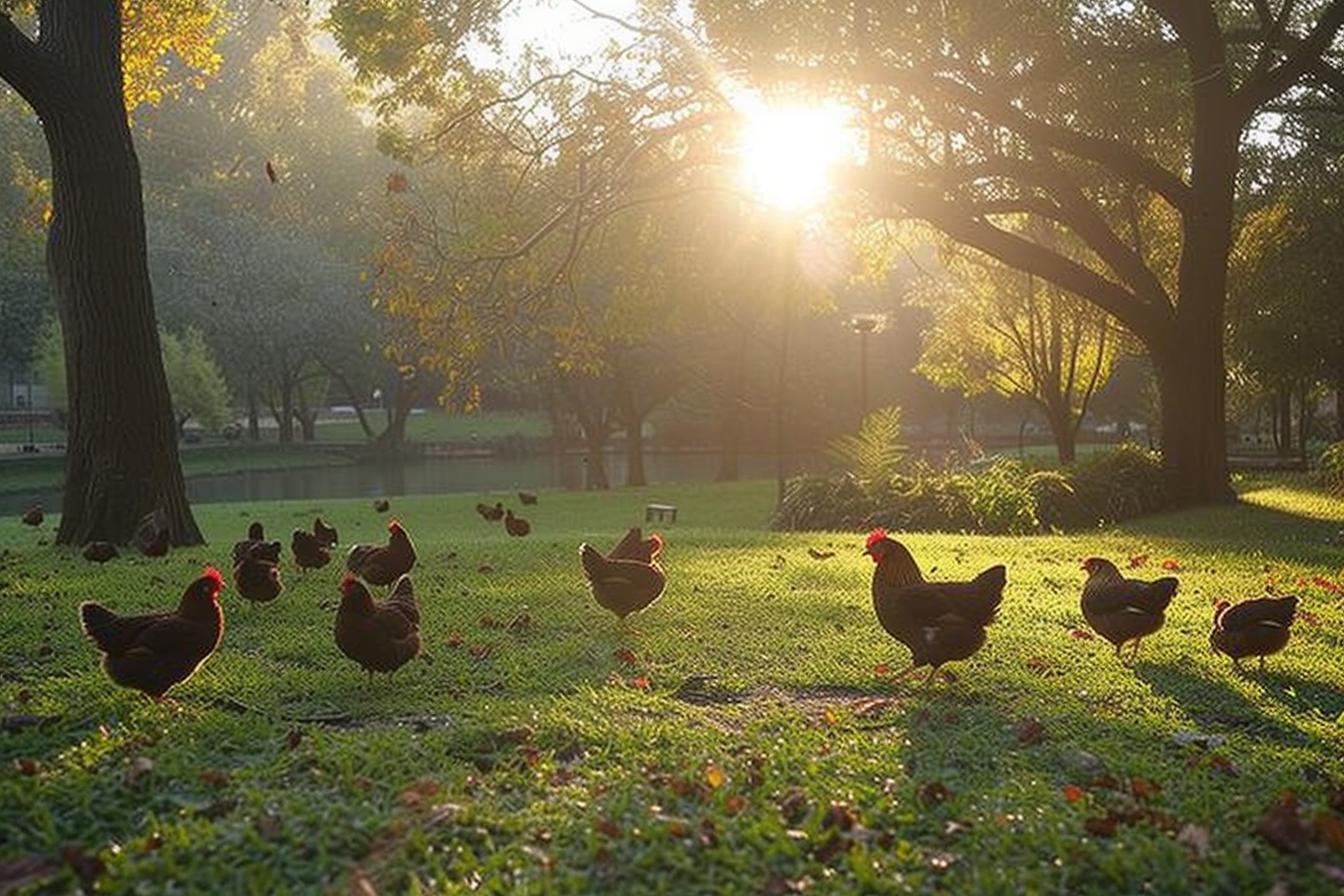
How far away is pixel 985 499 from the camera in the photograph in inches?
712

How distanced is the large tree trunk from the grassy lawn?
3.23 meters

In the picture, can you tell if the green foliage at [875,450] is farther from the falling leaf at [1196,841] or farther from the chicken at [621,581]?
the falling leaf at [1196,841]

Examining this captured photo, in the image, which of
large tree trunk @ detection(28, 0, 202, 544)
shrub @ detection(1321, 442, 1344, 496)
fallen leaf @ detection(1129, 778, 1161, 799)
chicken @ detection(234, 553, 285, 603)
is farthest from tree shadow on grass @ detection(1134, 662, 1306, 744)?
shrub @ detection(1321, 442, 1344, 496)

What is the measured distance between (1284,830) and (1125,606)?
3.05 m

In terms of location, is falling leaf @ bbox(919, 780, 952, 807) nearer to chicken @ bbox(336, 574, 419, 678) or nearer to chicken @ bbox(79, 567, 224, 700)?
chicken @ bbox(336, 574, 419, 678)

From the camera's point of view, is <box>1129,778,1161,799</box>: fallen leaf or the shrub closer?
<box>1129,778,1161,799</box>: fallen leaf

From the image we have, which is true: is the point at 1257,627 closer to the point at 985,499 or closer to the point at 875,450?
the point at 985,499

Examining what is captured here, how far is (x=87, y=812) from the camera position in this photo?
4.45m

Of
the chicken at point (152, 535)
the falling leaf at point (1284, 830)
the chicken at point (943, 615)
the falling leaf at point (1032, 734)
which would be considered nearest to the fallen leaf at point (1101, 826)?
the falling leaf at point (1284, 830)

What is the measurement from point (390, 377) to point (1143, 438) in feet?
156

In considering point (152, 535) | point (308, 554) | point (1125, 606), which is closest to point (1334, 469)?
point (1125, 606)

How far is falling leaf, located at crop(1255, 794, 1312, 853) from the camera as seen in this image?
4289 millimetres

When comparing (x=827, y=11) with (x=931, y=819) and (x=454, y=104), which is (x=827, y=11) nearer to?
(x=454, y=104)

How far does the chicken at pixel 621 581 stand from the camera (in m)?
8.05
